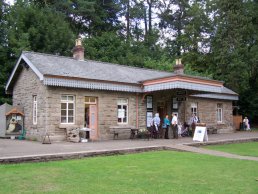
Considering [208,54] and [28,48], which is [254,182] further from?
[208,54]

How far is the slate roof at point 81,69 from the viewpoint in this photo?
21248 millimetres

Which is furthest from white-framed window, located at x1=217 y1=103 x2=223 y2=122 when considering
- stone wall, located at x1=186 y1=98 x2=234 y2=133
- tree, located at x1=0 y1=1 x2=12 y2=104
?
tree, located at x1=0 y1=1 x2=12 y2=104

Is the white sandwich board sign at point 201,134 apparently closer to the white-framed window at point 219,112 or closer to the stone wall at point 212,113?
the stone wall at point 212,113

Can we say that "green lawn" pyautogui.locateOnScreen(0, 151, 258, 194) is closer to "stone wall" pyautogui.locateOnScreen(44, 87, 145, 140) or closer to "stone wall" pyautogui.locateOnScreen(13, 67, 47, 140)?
"stone wall" pyautogui.locateOnScreen(44, 87, 145, 140)

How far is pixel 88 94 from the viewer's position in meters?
22.1

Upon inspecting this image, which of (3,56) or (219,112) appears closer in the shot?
(3,56)

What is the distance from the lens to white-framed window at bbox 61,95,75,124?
2111 cm

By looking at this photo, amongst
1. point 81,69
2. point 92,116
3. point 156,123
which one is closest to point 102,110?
point 92,116

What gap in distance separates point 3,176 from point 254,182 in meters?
6.54

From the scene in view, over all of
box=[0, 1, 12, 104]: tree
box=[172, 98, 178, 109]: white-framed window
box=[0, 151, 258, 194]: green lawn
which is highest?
box=[0, 1, 12, 104]: tree

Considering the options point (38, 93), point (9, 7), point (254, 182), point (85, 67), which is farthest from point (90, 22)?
point (254, 182)

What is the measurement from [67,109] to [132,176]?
1174cm

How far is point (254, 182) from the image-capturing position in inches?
377

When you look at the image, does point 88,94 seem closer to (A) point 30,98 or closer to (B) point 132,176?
(A) point 30,98
